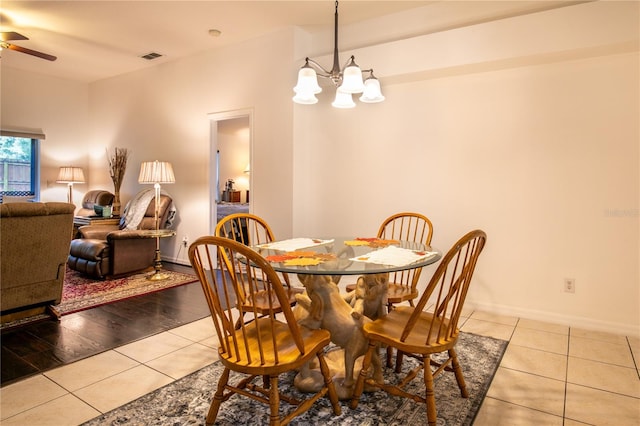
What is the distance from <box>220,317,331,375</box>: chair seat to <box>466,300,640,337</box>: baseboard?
225 centimetres

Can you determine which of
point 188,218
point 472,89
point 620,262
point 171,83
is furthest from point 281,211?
point 620,262

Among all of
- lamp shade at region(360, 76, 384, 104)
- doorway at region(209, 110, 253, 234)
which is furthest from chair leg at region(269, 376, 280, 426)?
doorway at region(209, 110, 253, 234)

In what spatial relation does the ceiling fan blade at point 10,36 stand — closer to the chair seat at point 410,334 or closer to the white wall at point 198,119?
the white wall at point 198,119

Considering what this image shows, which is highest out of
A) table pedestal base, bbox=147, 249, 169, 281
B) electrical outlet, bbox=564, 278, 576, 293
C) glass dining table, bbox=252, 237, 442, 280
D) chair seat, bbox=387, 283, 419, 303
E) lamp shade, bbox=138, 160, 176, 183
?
lamp shade, bbox=138, 160, 176, 183

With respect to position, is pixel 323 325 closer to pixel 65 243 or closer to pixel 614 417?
pixel 614 417

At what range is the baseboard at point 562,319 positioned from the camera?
288 centimetres

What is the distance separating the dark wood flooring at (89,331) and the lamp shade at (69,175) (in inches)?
146

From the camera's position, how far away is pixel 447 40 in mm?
3244

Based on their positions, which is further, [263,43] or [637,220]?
[263,43]

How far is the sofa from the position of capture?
2.71 m

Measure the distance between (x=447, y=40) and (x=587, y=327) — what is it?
2.65 m

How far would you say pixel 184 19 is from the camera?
3.96 meters

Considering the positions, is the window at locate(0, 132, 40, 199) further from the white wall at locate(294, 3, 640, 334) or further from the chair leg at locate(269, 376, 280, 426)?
the chair leg at locate(269, 376, 280, 426)

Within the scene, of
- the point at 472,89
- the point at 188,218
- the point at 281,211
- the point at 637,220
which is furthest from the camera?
the point at 188,218
